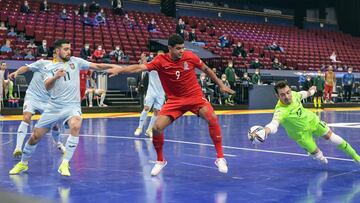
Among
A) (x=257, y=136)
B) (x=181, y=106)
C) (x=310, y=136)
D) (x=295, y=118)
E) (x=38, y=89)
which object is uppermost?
(x=38, y=89)

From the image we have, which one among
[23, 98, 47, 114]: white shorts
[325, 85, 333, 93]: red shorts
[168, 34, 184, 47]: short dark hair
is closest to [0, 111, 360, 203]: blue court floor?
[23, 98, 47, 114]: white shorts

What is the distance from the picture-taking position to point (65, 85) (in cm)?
616

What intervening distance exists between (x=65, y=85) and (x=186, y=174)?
1885 mm

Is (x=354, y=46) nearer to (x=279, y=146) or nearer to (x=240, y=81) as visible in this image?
(x=240, y=81)

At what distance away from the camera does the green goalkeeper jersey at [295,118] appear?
21.2ft

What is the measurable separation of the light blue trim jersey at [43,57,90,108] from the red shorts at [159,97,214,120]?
1.14 meters

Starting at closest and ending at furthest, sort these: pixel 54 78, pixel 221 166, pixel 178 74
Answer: pixel 54 78, pixel 221 166, pixel 178 74

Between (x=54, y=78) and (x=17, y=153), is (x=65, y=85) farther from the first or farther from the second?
(x=17, y=153)

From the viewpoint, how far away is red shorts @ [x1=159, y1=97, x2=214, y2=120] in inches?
246

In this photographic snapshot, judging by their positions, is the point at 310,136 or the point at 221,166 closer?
the point at 221,166

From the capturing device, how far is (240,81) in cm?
2334

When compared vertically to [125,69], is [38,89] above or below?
below

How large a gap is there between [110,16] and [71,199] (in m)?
24.0

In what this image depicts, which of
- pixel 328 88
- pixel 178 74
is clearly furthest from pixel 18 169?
pixel 328 88
